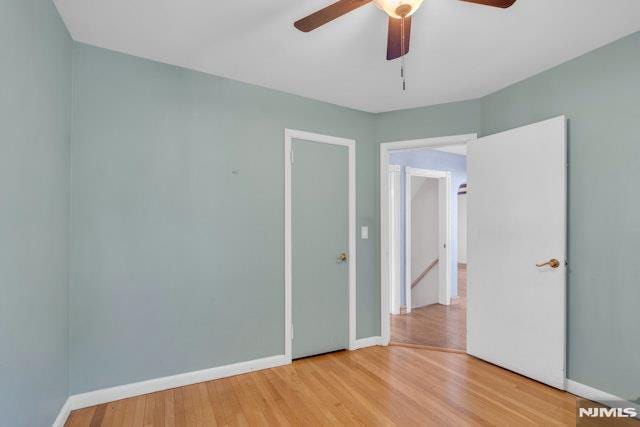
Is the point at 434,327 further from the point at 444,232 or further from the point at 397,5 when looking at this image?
the point at 397,5

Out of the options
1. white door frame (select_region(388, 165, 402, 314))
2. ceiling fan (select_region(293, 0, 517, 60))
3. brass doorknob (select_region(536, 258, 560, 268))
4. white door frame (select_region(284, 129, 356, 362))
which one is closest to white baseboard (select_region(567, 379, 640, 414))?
brass doorknob (select_region(536, 258, 560, 268))

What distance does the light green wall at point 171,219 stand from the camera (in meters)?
2.10

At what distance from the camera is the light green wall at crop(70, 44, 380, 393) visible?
210 cm

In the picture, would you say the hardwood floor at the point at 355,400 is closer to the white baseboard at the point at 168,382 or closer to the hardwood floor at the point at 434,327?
the white baseboard at the point at 168,382

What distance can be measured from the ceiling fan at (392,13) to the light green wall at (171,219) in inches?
51.4

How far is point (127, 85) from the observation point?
2.21m

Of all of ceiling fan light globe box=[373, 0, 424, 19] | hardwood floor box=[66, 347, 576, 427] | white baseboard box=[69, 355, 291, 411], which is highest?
ceiling fan light globe box=[373, 0, 424, 19]

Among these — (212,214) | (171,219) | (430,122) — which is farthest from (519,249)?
(171,219)

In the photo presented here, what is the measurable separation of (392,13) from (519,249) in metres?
2.15

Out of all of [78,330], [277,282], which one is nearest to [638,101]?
[277,282]

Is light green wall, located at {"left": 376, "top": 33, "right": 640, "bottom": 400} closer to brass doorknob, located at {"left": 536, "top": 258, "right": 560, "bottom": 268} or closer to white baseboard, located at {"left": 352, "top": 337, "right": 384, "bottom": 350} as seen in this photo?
brass doorknob, located at {"left": 536, "top": 258, "right": 560, "bottom": 268}

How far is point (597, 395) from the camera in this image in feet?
7.04

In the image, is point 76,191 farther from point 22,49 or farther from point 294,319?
point 294,319

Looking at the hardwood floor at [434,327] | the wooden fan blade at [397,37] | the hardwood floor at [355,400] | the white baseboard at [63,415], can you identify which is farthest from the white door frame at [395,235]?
the white baseboard at [63,415]
